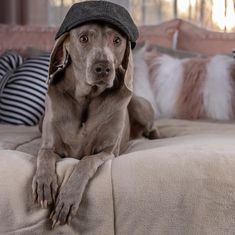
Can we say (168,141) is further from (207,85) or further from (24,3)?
(24,3)

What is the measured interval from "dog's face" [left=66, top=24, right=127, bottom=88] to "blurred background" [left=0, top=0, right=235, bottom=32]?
192cm

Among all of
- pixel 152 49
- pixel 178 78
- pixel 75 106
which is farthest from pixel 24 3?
pixel 75 106

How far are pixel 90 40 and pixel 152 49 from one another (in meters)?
1.08

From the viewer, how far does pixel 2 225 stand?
4.14 ft

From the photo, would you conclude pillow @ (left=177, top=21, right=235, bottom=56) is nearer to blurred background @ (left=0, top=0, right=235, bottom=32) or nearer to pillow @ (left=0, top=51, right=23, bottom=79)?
blurred background @ (left=0, top=0, right=235, bottom=32)

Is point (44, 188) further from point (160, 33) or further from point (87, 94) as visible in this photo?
point (160, 33)

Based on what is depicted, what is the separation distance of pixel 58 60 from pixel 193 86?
2.93 feet

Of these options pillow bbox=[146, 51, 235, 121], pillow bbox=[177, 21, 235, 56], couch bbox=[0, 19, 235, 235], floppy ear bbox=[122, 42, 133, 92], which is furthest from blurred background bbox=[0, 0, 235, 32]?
couch bbox=[0, 19, 235, 235]

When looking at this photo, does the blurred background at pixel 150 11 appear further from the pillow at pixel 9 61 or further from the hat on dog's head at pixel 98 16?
the hat on dog's head at pixel 98 16

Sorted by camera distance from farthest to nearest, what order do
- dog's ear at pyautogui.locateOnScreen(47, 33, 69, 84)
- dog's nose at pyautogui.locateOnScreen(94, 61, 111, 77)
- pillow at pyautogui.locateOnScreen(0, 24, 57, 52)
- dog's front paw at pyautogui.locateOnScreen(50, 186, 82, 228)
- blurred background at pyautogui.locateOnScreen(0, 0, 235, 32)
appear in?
blurred background at pyautogui.locateOnScreen(0, 0, 235, 32)
pillow at pyautogui.locateOnScreen(0, 24, 57, 52)
dog's ear at pyautogui.locateOnScreen(47, 33, 69, 84)
dog's nose at pyautogui.locateOnScreen(94, 61, 111, 77)
dog's front paw at pyautogui.locateOnScreen(50, 186, 82, 228)

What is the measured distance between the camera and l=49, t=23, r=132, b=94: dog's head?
4.77 feet

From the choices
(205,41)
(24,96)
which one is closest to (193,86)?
(205,41)

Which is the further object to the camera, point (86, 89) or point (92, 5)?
point (86, 89)

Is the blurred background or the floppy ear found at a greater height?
the blurred background
